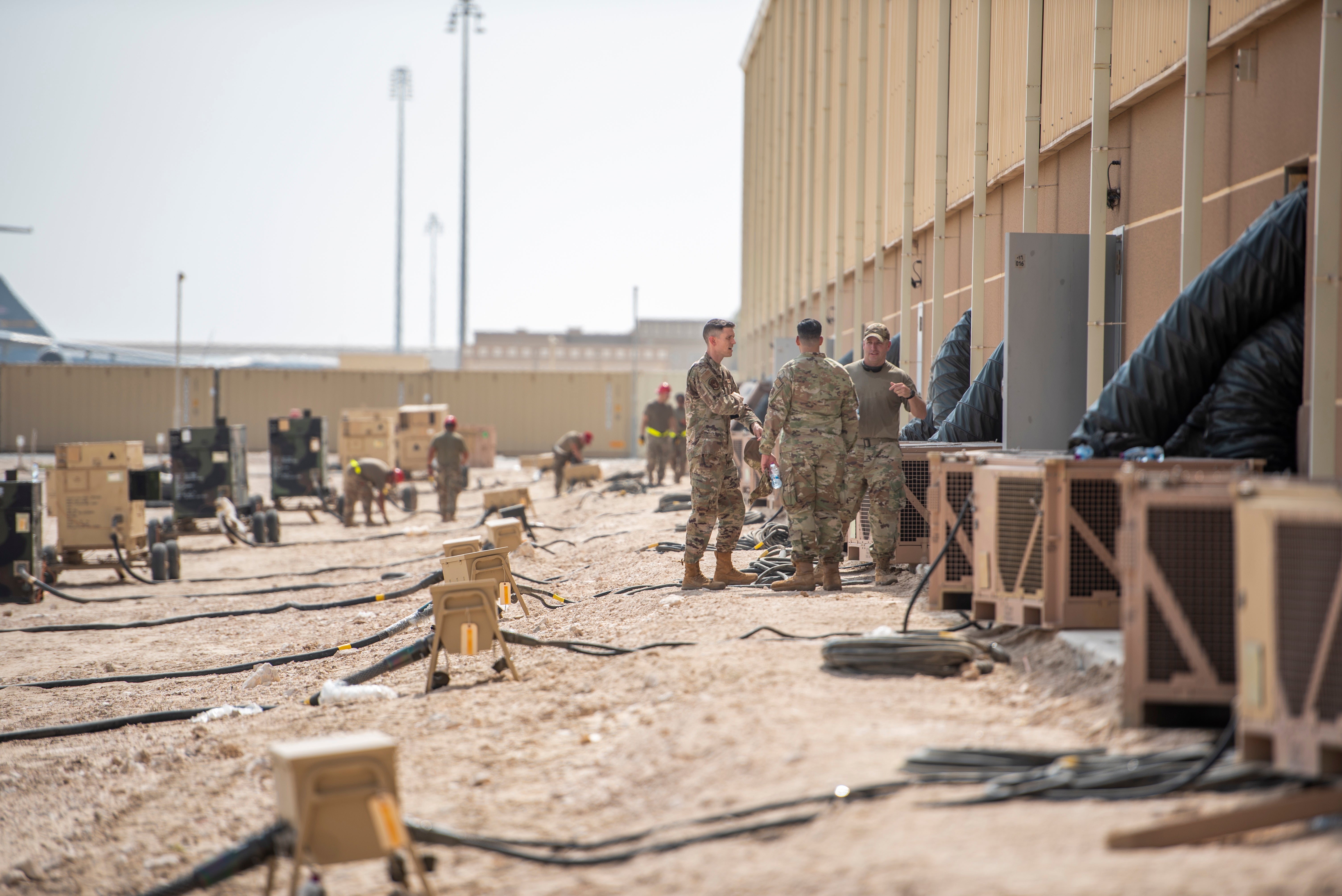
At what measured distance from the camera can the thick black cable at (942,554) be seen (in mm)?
6059

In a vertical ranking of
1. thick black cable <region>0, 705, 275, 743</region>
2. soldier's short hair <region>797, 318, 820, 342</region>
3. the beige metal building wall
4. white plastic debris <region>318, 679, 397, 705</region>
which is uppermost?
the beige metal building wall

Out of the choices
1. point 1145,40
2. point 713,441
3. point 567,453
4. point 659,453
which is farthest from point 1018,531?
point 567,453

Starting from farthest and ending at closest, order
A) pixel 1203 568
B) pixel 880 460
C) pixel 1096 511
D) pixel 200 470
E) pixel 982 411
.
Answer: pixel 200 470 < pixel 982 411 < pixel 880 460 < pixel 1096 511 < pixel 1203 568

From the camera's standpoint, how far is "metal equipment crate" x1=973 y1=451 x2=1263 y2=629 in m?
5.34

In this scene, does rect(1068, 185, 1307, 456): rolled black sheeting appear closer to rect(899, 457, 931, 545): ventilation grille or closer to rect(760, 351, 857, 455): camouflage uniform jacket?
rect(760, 351, 857, 455): camouflage uniform jacket

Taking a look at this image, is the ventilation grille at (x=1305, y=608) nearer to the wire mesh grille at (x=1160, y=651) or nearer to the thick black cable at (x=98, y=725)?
the wire mesh grille at (x=1160, y=651)

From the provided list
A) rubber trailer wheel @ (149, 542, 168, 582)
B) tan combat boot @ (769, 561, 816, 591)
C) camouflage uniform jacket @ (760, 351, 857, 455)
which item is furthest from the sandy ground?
rubber trailer wheel @ (149, 542, 168, 582)

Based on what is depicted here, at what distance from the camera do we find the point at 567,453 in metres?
22.1

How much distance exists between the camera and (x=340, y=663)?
8.45 meters

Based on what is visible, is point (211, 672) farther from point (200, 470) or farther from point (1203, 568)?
point (200, 470)

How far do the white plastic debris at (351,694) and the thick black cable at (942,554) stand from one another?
9.83ft

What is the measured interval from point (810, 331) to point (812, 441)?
0.74 metres

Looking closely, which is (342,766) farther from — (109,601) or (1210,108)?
(109,601)

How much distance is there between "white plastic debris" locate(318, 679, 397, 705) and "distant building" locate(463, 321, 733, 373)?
57.9m
